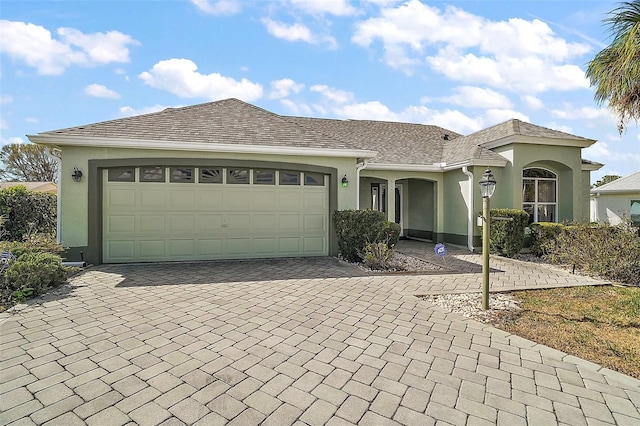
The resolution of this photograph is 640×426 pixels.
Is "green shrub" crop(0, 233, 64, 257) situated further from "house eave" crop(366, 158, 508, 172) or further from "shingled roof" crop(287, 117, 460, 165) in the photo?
"house eave" crop(366, 158, 508, 172)

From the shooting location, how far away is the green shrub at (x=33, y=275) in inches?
212

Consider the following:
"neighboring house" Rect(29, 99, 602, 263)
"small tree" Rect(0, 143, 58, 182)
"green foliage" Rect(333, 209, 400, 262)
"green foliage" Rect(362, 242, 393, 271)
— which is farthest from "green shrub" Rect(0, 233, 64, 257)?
"small tree" Rect(0, 143, 58, 182)

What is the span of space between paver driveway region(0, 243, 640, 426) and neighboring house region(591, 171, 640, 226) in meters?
18.4

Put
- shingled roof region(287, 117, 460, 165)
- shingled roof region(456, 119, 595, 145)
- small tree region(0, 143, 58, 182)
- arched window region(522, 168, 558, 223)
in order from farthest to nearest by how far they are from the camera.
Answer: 1. small tree region(0, 143, 58, 182)
2. shingled roof region(287, 117, 460, 165)
3. arched window region(522, 168, 558, 223)
4. shingled roof region(456, 119, 595, 145)

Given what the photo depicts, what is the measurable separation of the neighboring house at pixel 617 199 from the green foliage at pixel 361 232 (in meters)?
15.3

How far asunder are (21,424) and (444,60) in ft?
40.1

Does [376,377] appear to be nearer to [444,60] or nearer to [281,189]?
[281,189]

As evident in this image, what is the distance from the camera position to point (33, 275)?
5.48m

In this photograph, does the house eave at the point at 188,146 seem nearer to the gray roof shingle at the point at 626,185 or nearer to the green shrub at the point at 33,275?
the green shrub at the point at 33,275

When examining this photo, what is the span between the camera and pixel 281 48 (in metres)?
10.1

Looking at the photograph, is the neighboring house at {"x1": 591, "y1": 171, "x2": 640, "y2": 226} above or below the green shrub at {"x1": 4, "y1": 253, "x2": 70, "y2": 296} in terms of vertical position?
above

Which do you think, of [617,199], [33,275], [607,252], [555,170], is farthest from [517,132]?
[33,275]

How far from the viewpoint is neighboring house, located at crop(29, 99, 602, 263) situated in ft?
26.3

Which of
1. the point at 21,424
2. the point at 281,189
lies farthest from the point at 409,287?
the point at 21,424
